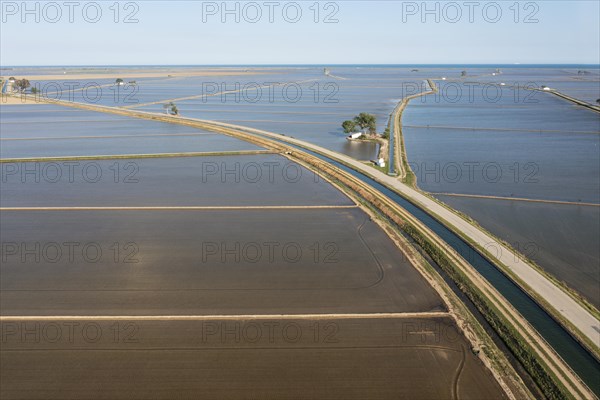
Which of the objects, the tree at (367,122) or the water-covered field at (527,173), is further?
→ the tree at (367,122)

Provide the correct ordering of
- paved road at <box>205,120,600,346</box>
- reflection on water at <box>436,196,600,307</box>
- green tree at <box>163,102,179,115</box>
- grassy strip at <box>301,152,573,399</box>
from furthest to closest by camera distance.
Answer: green tree at <box>163,102,179,115</box> < reflection on water at <box>436,196,600,307</box> < paved road at <box>205,120,600,346</box> < grassy strip at <box>301,152,573,399</box>

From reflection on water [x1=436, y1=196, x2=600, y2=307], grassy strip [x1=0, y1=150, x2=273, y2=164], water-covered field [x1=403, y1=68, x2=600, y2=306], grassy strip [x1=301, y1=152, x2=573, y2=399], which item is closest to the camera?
grassy strip [x1=301, y1=152, x2=573, y2=399]

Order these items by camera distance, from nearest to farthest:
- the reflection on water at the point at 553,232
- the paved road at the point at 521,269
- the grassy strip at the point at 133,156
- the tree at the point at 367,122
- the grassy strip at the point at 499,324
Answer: the grassy strip at the point at 499,324
the paved road at the point at 521,269
the reflection on water at the point at 553,232
the grassy strip at the point at 133,156
the tree at the point at 367,122

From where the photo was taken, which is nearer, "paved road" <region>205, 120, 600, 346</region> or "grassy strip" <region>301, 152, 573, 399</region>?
"grassy strip" <region>301, 152, 573, 399</region>

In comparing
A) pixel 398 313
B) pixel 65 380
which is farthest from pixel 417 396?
pixel 65 380

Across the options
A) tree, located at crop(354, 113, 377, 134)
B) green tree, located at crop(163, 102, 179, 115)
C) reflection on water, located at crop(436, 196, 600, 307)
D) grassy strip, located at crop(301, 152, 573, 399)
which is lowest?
grassy strip, located at crop(301, 152, 573, 399)

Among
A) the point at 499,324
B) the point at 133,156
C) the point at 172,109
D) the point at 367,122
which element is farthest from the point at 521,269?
the point at 172,109

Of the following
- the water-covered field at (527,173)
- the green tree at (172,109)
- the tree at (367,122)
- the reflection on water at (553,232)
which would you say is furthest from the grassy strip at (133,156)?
the green tree at (172,109)

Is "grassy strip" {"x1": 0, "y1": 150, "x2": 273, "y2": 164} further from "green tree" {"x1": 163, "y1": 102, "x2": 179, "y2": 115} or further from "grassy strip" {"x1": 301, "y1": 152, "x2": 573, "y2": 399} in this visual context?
"green tree" {"x1": 163, "y1": 102, "x2": 179, "y2": 115}

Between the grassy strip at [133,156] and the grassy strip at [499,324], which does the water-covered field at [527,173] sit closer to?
the grassy strip at [499,324]

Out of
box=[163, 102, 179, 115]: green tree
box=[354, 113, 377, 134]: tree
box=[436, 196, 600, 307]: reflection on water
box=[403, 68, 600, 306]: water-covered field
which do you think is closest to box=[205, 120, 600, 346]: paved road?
box=[436, 196, 600, 307]: reflection on water

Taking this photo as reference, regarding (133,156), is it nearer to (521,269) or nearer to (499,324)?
(521,269)

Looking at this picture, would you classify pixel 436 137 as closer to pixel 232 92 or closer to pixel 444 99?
pixel 444 99
